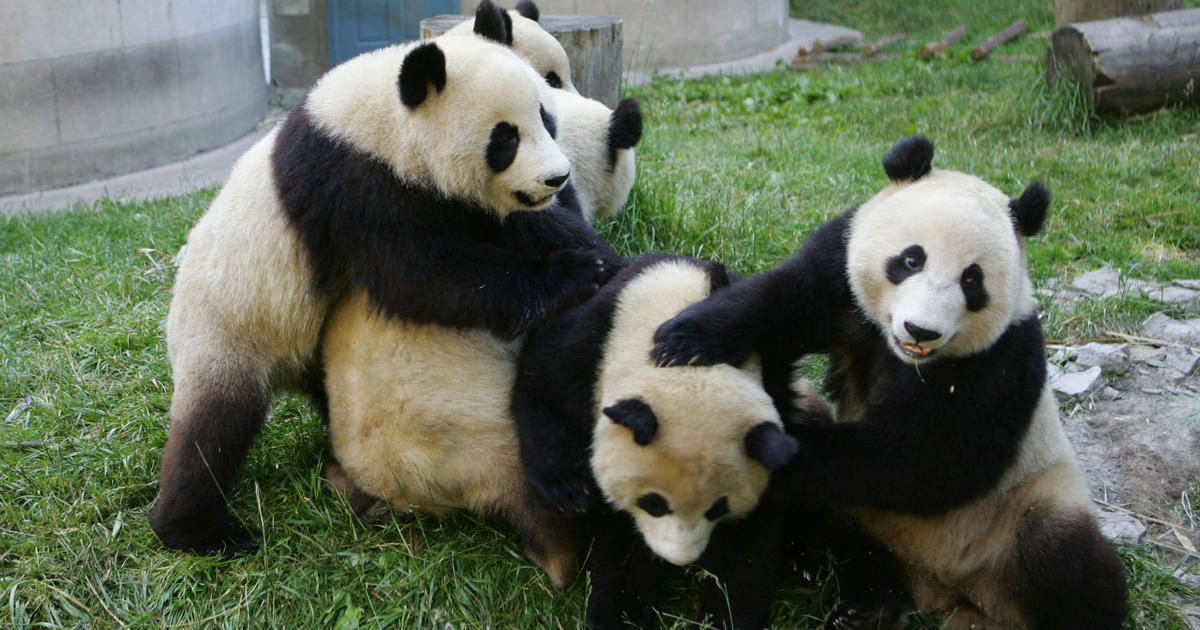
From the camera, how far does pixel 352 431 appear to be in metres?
3.80

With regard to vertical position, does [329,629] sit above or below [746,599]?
below

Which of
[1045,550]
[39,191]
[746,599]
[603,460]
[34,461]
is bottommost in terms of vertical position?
[39,191]

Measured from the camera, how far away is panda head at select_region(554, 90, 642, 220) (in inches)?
202

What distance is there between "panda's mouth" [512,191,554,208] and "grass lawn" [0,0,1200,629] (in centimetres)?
120

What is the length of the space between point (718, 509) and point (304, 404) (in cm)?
235

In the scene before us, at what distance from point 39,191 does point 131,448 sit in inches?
254

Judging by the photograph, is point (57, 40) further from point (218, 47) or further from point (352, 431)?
point (352, 431)

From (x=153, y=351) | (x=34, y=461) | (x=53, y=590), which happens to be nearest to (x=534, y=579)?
(x=53, y=590)

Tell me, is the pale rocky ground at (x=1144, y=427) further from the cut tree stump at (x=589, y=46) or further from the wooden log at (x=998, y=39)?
the wooden log at (x=998, y=39)

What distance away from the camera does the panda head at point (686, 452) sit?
309 cm

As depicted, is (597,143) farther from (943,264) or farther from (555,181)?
(943,264)

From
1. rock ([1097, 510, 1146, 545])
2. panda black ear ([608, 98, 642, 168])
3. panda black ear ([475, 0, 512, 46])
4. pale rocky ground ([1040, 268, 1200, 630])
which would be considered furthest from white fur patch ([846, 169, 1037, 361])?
panda black ear ([475, 0, 512, 46])

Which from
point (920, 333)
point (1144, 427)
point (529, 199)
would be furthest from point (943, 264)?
point (1144, 427)

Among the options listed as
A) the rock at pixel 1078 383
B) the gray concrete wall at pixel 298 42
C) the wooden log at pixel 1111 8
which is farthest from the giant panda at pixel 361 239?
the gray concrete wall at pixel 298 42
